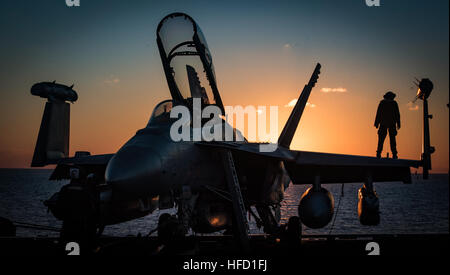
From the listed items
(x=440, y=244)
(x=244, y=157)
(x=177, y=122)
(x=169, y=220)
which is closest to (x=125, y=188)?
(x=169, y=220)

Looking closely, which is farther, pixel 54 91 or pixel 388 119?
pixel 54 91

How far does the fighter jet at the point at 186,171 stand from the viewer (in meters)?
6.88

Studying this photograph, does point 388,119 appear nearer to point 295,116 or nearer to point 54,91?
point 295,116

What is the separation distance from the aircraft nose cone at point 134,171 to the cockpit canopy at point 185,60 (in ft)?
11.9

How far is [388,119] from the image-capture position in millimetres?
11617

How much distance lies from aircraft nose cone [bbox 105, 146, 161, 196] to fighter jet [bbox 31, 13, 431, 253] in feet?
0.06

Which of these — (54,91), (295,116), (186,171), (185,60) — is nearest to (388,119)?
(295,116)

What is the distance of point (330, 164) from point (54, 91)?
8800mm

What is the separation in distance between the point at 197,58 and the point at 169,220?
201 inches

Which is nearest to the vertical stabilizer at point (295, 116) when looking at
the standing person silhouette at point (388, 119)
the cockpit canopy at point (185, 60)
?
the standing person silhouette at point (388, 119)

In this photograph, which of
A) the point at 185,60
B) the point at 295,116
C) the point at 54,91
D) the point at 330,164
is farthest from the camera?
the point at 295,116

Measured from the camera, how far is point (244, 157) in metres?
9.91

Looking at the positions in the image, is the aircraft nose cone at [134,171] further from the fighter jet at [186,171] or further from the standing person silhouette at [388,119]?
the standing person silhouette at [388,119]
